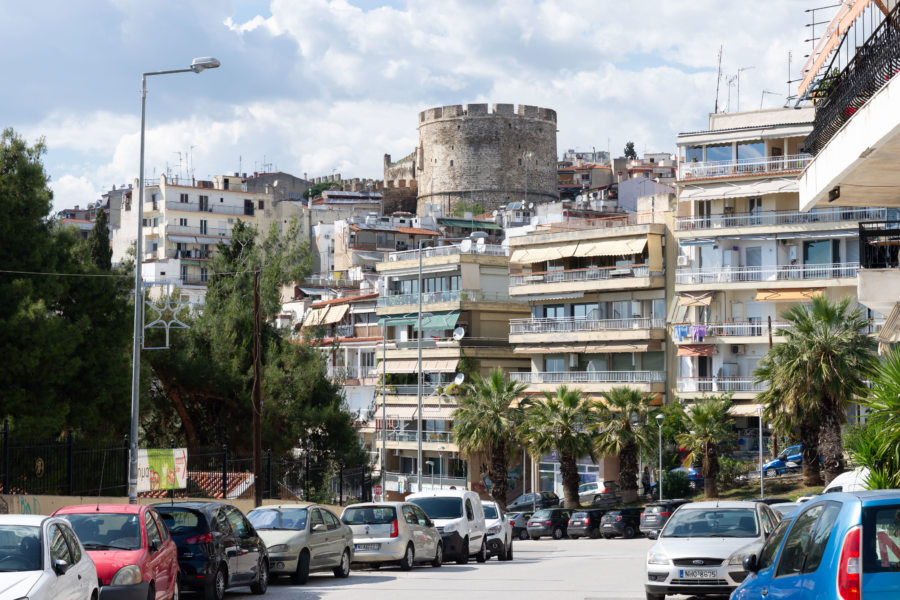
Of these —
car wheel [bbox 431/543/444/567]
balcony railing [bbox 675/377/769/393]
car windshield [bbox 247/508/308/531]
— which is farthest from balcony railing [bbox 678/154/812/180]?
car windshield [bbox 247/508/308/531]

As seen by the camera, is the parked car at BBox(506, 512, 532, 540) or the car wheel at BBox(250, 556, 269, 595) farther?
the parked car at BBox(506, 512, 532, 540)

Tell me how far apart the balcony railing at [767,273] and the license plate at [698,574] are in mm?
41820

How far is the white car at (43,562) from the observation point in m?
11.2

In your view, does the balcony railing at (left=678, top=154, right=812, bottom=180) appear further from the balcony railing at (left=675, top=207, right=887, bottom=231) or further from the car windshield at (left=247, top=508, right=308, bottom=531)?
the car windshield at (left=247, top=508, right=308, bottom=531)

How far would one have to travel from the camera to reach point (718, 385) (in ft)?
194

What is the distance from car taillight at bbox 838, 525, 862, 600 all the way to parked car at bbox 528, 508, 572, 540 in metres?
41.1

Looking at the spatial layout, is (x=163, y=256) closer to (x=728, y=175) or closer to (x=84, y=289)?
(x=728, y=175)

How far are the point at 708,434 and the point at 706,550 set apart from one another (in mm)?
34247

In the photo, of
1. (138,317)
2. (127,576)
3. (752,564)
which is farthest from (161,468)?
(752,564)

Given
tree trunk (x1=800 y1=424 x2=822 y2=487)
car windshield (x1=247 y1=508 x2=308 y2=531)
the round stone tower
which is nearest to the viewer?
car windshield (x1=247 y1=508 x2=308 y2=531)

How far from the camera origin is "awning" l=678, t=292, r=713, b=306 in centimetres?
6078

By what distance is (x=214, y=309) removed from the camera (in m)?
49.9

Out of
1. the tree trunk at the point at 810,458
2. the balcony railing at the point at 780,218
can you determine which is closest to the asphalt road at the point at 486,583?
the tree trunk at the point at 810,458

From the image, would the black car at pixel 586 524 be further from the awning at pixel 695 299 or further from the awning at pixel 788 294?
the awning at pixel 695 299
